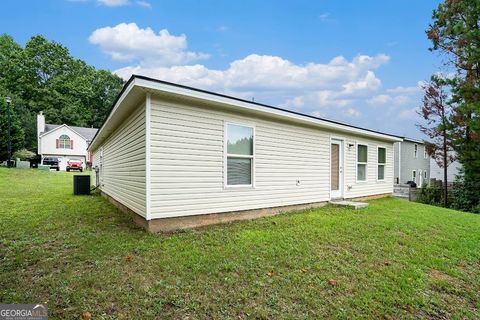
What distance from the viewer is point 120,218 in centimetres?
713

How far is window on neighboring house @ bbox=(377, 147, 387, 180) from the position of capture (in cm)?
1266

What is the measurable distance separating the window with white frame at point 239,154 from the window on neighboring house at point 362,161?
231 inches

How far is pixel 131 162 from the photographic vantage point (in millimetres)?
7016

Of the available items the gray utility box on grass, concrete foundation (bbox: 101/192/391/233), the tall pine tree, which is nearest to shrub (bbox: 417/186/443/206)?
the tall pine tree

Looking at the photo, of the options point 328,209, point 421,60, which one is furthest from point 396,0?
point 328,209

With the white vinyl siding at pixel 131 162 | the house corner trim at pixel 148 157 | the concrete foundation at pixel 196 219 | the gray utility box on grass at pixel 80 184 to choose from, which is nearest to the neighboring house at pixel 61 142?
the gray utility box on grass at pixel 80 184

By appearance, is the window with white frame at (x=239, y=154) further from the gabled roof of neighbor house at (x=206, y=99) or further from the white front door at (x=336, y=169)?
the white front door at (x=336, y=169)

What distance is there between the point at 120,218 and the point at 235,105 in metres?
3.89

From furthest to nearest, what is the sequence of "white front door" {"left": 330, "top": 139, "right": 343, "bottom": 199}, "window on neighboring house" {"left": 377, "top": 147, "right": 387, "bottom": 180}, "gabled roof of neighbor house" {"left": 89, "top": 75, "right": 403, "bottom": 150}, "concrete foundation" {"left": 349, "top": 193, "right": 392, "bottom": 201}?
"window on neighboring house" {"left": 377, "top": 147, "right": 387, "bottom": 180}, "concrete foundation" {"left": 349, "top": 193, "right": 392, "bottom": 201}, "white front door" {"left": 330, "top": 139, "right": 343, "bottom": 199}, "gabled roof of neighbor house" {"left": 89, "top": 75, "right": 403, "bottom": 150}

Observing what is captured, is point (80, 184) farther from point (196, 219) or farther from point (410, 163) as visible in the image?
point (410, 163)

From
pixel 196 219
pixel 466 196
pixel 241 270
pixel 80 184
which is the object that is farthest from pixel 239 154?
pixel 466 196

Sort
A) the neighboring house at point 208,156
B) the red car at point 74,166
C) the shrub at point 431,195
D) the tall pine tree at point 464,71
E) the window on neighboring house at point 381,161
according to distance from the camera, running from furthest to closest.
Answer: the red car at point 74,166 → the shrub at point 431,195 → the tall pine tree at point 464,71 → the window on neighboring house at point 381,161 → the neighboring house at point 208,156

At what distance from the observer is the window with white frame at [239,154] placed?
6805 mm

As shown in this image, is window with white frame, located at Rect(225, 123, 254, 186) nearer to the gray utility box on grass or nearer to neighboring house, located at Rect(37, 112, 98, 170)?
the gray utility box on grass
